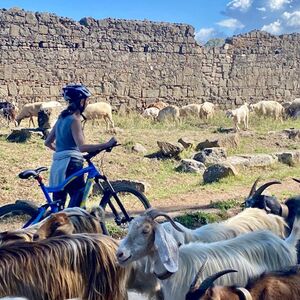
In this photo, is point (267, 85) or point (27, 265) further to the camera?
point (267, 85)

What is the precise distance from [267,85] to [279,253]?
21489mm

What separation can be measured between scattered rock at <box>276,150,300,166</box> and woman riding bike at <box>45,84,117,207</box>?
25.2 feet

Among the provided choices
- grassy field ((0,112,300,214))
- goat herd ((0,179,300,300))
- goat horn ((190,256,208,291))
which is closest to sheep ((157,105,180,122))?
grassy field ((0,112,300,214))

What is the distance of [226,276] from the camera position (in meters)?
4.54

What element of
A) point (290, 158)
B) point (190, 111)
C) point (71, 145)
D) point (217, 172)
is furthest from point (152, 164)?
point (190, 111)

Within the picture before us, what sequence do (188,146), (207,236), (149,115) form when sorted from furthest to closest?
(149,115) → (188,146) → (207,236)

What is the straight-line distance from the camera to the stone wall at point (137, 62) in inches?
824

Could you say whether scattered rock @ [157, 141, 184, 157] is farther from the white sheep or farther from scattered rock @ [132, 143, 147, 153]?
the white sheep

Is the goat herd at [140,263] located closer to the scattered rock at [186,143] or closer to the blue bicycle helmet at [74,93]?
the blue bicycle helmet at [74,93]

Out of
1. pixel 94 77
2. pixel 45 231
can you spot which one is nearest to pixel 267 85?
pixel 94 77

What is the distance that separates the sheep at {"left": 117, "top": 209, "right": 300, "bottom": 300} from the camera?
4371 millimetres

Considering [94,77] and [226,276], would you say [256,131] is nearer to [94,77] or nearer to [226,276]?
[94,77]

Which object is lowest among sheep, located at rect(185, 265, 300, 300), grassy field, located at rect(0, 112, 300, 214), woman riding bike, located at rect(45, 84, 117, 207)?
grassy field, located at rect(0, 112, 300, 214)

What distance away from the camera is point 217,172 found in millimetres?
11695
